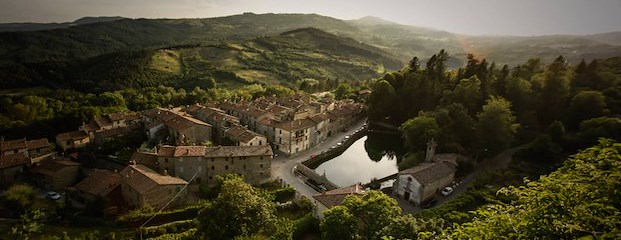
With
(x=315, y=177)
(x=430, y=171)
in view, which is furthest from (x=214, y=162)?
(x=430, y=171)

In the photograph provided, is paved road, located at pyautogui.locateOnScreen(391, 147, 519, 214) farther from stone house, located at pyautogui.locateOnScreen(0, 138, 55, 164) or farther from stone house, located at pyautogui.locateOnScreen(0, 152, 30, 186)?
stone house, located at pyautogui.locateOnScreen(0, 138, 55, 164)

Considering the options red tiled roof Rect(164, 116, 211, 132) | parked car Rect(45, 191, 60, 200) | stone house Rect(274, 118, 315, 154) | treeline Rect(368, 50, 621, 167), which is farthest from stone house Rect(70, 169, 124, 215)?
treeline Rect(368, 50, 621, 167)

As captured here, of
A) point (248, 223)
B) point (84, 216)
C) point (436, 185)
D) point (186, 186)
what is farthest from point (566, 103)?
point (84, 216)

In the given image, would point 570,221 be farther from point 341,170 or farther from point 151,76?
point 151,76

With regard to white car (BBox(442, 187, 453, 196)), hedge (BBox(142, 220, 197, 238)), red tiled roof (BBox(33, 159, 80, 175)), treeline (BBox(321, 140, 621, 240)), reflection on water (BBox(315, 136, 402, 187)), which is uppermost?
treeline (BBox(321, 140, 621, 240))

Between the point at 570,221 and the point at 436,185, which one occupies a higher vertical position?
the point at 570,221

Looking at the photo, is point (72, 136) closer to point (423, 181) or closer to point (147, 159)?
point (147, 159)
